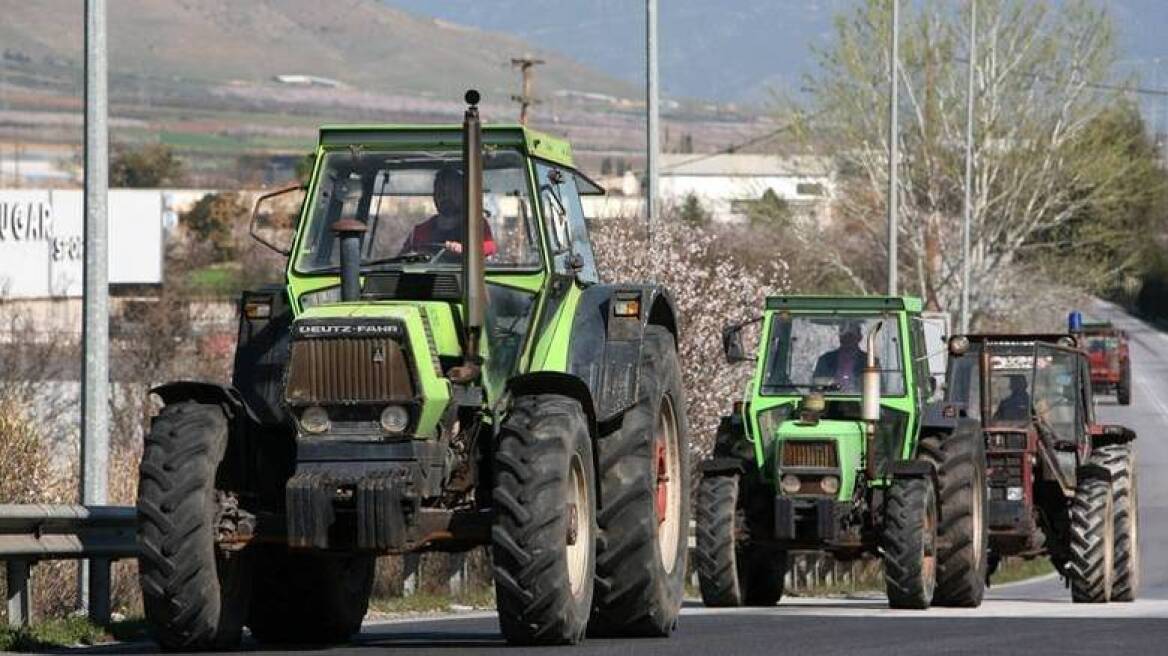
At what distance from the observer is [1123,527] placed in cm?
A: 2716

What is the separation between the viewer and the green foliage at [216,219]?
125 m

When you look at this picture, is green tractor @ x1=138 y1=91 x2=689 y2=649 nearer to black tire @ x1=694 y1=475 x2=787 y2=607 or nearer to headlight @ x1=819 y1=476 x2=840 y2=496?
headlight @ x1=819 y1=476 x2=840 y2=496

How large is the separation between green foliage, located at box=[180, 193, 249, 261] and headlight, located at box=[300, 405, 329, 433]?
111 meters

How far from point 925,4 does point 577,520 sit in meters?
60.0

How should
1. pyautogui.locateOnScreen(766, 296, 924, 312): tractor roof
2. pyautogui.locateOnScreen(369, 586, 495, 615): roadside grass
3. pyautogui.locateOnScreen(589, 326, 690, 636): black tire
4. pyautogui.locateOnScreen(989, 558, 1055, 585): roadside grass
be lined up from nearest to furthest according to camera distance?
1. pyautogui.locateOnScreen(589, 326, 690, 636): black tire
2. pyautogui.locateOnScreen(369, 586, 495, 615): roadside grass
3. pyautogui.locateOnScreen(766, 296, 924, 312): tractor roof
4. pyautogui.locateOnScreen(989, 558, 1055, 585): roadside grass

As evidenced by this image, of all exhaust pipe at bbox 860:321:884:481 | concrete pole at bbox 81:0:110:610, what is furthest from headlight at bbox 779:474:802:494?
concrete pole at bbox 81:0:110:610

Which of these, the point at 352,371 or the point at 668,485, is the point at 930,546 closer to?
the point at 668,485

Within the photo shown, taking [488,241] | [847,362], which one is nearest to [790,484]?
[847,362]

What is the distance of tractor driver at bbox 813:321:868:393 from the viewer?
75.8ft

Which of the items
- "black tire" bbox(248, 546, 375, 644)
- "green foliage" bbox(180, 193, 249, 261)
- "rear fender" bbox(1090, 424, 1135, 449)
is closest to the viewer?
"black tire" bbox(248, 546, 375, 644)

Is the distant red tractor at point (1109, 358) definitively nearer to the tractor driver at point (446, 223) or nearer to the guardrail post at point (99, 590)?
the guardrail post at point (99, 590)

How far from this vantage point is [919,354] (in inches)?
924

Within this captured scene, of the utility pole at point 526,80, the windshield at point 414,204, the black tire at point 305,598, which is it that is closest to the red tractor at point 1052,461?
the black tire at point 305,598

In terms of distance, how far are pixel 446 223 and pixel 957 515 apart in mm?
9476
